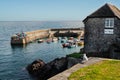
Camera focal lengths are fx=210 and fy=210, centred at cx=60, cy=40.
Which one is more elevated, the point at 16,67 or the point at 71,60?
the point at 71,60

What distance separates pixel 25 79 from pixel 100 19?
50.6 ft

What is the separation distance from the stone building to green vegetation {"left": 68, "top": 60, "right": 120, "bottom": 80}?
56.1 ft

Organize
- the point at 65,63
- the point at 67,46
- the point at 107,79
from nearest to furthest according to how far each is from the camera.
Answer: the point at 107,79, the point at 65,63, the point at 67,46

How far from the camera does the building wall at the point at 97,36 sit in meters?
33.5

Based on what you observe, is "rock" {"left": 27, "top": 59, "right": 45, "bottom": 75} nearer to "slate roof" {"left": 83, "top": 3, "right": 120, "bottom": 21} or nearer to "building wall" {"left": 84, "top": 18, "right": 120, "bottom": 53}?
"building wall" {"left": 84, "top": 18, "right": 120, "bottom": 53}

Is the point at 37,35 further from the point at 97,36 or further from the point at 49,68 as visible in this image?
the point at 97,36

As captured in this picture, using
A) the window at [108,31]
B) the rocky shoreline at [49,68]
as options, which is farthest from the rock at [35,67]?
the window at [108,31]

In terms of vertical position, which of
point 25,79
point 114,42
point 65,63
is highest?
point 114,42

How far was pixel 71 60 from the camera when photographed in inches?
1158

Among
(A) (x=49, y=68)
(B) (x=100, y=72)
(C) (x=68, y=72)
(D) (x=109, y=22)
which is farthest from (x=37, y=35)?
(B) (x=100, y=72)

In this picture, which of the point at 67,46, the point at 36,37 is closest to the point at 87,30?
the point at 67,46

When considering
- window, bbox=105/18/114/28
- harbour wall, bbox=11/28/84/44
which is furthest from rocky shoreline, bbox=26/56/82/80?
harbour wall, bbox=11/28/84/44

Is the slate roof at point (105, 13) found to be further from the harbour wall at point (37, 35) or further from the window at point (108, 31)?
the harbour wall at point (37, 35)

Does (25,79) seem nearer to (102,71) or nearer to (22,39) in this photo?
(102,71)
